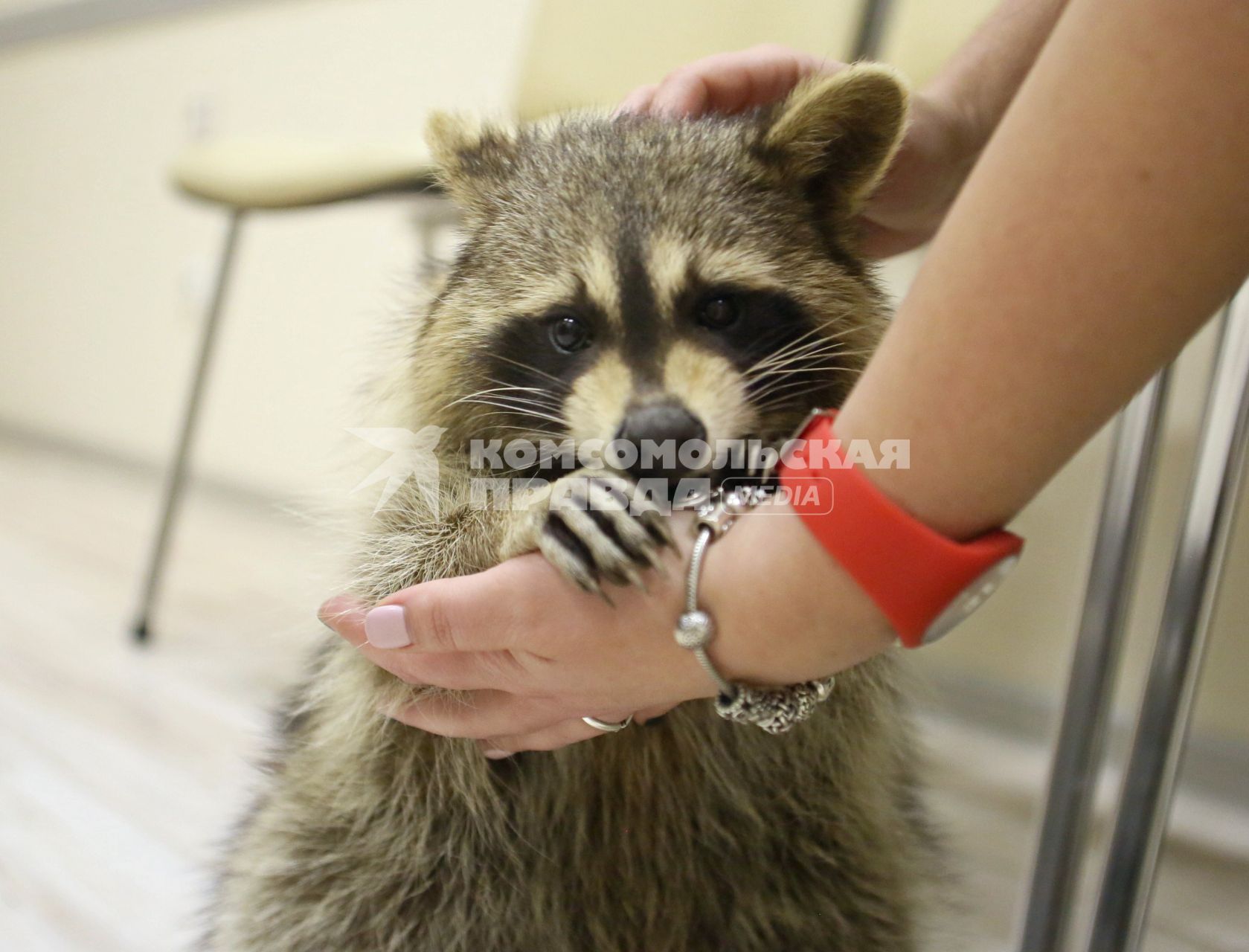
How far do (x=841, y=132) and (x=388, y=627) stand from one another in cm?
51

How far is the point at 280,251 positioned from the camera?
2824mm

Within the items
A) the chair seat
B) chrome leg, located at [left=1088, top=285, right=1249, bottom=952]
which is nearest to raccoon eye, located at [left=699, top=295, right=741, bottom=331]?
chrome leg, located at [left=1088, top=285, right=1249, bottom=952]

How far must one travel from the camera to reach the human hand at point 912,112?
36.7 inches

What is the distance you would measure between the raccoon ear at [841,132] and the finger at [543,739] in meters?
0.47

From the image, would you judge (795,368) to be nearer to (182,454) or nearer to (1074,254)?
(1074,254)

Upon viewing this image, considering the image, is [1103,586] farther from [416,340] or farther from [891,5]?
[891,5]

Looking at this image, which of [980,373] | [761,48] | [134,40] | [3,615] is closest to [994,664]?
[761,48]

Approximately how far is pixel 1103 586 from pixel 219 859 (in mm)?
925

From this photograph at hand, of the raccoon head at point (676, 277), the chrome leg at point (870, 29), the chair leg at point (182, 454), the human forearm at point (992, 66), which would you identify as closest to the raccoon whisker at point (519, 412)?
the raccoon head at point (676, 277)

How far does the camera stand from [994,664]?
166 cm

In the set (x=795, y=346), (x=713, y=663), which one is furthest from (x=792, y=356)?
(x=713, y=663)

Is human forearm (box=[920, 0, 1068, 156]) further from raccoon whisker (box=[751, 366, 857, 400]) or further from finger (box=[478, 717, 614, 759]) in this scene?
finger (box=[478, 717, 614, 759])

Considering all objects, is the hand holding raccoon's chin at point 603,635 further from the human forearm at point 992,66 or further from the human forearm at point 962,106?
the human forearm at point 992,66

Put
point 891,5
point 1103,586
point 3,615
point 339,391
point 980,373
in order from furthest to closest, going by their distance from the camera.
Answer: point 339,391 < point 3,615 < point 891,5 < point 1103,586 < point 980,373
